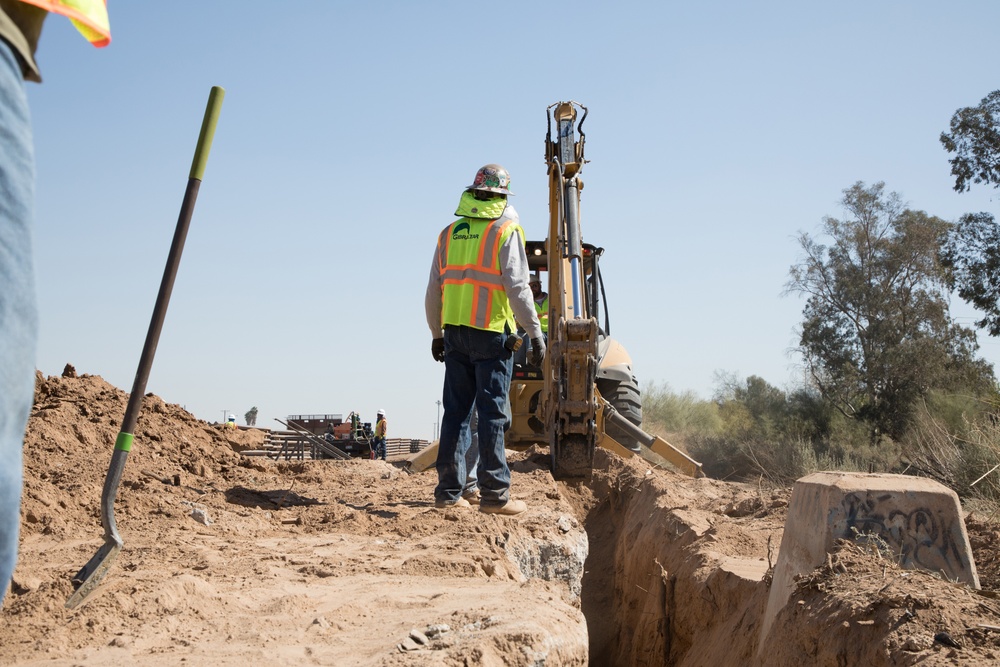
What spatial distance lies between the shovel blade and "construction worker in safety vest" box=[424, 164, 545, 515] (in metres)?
2.77

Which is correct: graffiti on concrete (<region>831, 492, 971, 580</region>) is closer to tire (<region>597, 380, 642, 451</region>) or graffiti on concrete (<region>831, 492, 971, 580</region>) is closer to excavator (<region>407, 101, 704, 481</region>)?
excavator (<region>407, 101, 704, 481</region>)

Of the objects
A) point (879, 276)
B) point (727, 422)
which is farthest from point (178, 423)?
point (727, 422)

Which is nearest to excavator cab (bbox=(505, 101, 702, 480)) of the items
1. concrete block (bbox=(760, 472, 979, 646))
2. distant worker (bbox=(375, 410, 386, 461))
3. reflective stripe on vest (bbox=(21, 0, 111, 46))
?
concrete block (bbox=(760, 472, 979, 646))

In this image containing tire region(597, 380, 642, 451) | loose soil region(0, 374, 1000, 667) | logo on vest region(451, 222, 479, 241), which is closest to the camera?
loose soil region(0, 374, 1000, 667)

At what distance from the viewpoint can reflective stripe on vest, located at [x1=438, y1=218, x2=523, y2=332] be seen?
20.2 feet

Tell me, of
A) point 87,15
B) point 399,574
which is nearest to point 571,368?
point 399,574

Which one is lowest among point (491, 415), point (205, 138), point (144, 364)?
point (144, 364)

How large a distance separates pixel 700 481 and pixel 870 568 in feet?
19.8

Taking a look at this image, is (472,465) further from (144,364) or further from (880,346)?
(880,346)

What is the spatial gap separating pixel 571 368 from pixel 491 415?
6.08 feet

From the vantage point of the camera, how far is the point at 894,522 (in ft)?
12.9

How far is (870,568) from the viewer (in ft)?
12.3

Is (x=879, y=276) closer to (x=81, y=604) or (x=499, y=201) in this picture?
(x=499, y=201)

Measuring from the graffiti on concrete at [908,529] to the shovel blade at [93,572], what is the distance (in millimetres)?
3043
